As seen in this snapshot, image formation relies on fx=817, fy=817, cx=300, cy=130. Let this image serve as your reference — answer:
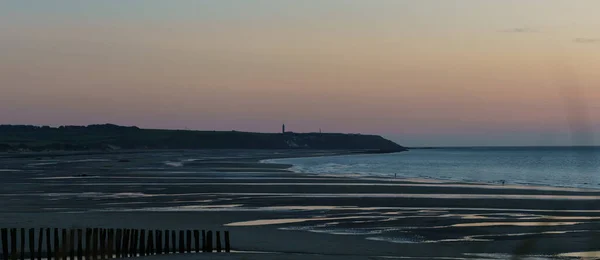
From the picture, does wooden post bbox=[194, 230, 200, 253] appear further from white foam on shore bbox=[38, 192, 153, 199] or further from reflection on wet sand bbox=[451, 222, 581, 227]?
white foam on shore bbox=[38, 192, 153, 199]

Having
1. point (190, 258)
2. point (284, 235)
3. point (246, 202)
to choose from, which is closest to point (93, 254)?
point (190, 258)

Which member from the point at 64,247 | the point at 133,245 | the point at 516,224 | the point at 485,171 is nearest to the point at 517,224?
the point at 516,224

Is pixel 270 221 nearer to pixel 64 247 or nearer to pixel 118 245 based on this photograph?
pixel 118 245

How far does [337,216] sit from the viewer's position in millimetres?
30828

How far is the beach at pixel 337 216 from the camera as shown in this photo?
73.5 feet

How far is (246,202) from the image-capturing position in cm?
3741

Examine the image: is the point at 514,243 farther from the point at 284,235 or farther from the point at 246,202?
the point at 246,202

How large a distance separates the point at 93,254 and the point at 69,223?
933 cm

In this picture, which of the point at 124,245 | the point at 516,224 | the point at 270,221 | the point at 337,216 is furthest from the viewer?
the point at 337,216

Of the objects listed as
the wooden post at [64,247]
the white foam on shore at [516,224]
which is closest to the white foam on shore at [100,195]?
the white foam on shore at [516,224]

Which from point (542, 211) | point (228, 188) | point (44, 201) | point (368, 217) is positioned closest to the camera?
point (368, 217)

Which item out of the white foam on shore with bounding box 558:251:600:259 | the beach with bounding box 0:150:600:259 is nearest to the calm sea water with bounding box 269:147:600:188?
the beach with bounding box 0:150:600:259

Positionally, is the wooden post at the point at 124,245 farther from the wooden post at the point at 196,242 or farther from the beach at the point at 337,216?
the wooden post at the point at 196,242

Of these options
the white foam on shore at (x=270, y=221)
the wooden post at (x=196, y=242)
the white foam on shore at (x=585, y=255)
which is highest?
the wooden post at (x=196, y=242)
